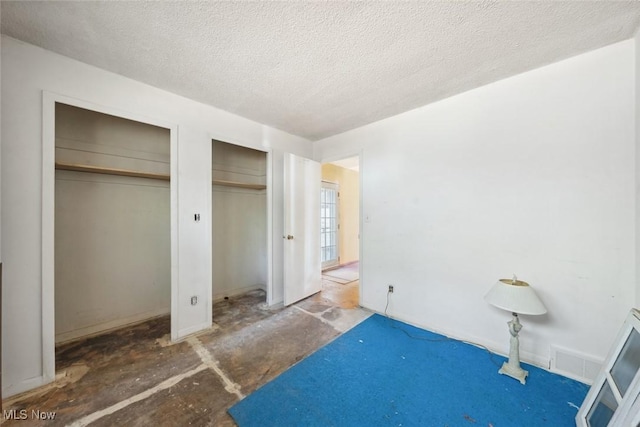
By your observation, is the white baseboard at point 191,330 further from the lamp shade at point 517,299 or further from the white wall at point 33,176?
the lamp shade at point 517,299

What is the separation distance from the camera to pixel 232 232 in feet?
12.0

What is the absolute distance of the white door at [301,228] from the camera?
10.5 ft

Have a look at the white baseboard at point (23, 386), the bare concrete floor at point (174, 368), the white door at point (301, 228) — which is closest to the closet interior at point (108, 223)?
the bare concrete floor at point (174, 368)

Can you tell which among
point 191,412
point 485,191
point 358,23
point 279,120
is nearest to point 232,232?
point 279,120

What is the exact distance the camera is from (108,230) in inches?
101

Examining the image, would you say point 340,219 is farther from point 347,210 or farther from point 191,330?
point 191,330

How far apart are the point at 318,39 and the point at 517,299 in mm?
2407

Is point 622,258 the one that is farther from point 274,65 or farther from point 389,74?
point 274,65

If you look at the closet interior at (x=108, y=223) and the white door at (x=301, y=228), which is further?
the white door at (x=301, y=228)

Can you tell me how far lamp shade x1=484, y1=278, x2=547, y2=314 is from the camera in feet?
5.65

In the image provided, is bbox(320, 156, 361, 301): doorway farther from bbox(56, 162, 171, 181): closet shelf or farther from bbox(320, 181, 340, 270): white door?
bbox(56, 162, 171, 181): closet shelf

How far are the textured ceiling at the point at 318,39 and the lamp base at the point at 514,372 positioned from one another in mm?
2456

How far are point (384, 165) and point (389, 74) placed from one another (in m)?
1.13

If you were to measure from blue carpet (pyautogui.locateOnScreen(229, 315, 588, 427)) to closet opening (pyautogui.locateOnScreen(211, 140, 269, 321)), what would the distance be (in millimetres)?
1602
